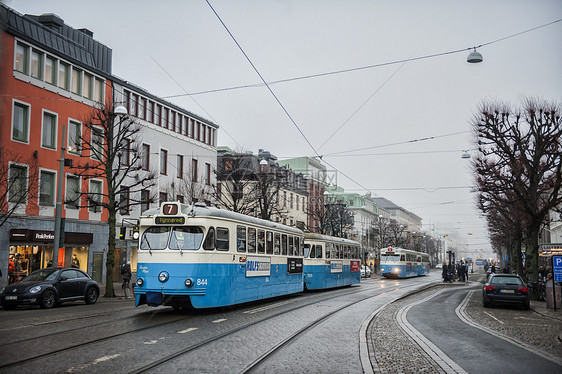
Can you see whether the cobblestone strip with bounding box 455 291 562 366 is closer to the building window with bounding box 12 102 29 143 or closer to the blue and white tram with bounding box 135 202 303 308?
the blue and white tram with bounding box 135 202 303 308

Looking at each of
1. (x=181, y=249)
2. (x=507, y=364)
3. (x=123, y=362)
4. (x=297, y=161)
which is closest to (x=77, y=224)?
(x=181, y=249)

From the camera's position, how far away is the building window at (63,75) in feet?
111

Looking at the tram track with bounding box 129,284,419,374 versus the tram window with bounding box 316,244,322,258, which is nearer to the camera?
the tram track with bounding box 129,284,419,374

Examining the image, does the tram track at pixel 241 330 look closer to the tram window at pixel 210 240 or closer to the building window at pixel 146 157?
the tram window at pixel 210 240

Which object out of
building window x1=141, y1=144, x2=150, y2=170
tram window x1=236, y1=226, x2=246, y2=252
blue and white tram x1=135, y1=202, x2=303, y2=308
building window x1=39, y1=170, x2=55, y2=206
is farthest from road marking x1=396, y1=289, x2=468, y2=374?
building window x1=141, y1=144, x2=150, y2=170

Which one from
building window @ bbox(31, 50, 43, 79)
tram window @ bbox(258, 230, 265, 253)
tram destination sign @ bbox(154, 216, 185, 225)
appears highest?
building window @ bbox(31, 50, 43, 79)

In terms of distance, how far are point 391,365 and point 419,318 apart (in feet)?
27.5

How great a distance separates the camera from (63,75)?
34.2m

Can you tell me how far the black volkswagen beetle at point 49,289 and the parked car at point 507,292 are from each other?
52.0ft

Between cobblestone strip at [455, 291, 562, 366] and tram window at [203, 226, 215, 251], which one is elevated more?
tram window at [203, 226, 215, 251]

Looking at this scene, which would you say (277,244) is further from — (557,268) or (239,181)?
(239,181)

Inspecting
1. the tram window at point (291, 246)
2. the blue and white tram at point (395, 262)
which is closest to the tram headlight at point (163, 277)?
the tram window at point (291, 246)

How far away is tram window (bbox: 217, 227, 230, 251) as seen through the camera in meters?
16.0

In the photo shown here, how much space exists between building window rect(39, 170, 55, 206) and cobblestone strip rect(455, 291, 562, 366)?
23942 mm
